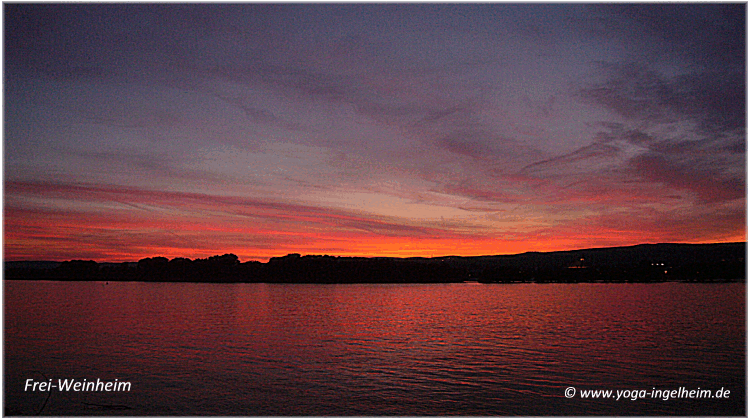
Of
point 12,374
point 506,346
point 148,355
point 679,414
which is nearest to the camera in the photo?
point 679,414

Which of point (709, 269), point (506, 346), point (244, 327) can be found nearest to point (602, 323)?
point (506, 346)

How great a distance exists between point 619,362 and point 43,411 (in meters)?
29.6

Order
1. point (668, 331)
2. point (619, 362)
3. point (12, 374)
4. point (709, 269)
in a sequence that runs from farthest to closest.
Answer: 1. point (709, 269)
2. point (668, 331)
3. point (619, 362)
4. point (12, 374)

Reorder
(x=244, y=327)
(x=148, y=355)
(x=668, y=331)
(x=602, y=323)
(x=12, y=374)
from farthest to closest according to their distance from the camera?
(x=602, y=323) < (x=244, y=327) < (x=668, y=331) < (x=148, y=355) < (x=12, y=374)

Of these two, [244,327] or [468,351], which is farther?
[244,327]

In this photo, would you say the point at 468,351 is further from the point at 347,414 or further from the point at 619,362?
the point at 347,414

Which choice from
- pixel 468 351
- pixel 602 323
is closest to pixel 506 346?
pixel 468 351

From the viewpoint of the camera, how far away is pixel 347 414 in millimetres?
20500

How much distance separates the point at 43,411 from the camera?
2064 centimetres

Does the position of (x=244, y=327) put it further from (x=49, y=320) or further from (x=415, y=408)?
(x=415, y=408)

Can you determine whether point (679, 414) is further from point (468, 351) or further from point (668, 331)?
point (668, 331)

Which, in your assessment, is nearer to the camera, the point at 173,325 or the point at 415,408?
the point at 415,408

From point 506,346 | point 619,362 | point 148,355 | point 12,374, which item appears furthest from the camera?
point 506,346

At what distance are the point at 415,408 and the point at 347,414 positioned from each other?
8.72 feet
